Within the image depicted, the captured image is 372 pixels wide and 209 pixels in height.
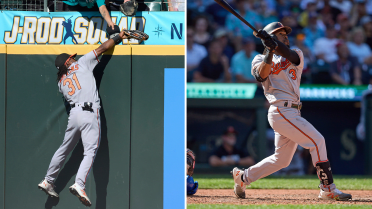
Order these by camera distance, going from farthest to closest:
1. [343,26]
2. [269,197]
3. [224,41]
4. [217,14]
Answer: [217,14], [343,26], [224,41], [269,197]

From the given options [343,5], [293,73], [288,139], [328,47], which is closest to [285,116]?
[288,139]

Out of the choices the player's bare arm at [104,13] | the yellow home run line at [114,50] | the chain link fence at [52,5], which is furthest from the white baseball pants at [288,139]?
the player's bare arm at [104,13]

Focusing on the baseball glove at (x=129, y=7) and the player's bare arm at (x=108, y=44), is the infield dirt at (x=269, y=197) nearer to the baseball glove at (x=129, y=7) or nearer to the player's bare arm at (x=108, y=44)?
the player's bare arm at (x=108, y=44)

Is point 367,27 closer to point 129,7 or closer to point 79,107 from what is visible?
point 129,7

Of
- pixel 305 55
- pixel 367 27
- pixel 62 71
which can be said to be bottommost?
pixel 62 71

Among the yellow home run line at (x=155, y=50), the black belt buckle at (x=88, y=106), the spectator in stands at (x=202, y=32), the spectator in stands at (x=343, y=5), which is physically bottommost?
the black belt buckle at (x=88, y=106)

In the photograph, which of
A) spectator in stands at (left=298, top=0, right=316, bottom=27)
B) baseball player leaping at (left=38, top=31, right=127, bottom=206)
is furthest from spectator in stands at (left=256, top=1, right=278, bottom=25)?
baseball player leaping at (left=38, top=31, right=127, bottom=206)
